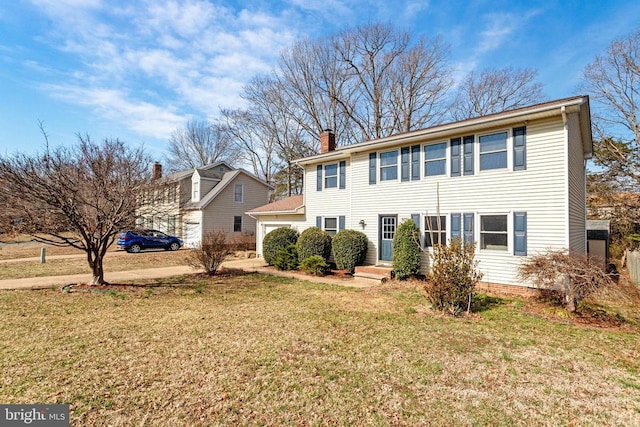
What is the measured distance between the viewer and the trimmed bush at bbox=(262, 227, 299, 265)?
14.8 m

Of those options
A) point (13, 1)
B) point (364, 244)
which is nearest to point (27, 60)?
point (13, 1)

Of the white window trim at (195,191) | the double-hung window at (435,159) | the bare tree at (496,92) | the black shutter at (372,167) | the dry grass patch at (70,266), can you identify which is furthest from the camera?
the bare tree at (496,92)

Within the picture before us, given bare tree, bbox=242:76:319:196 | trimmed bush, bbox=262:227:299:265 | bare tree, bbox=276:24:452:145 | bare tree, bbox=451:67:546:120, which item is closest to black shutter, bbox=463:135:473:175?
trimmed bush, bbox=262:227:299:265

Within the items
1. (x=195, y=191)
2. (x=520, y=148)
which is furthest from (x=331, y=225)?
(x=195, y=191)

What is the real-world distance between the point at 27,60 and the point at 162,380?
10429 millimetres

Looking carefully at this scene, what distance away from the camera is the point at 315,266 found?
12.5 meters

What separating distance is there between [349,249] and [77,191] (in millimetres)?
8787

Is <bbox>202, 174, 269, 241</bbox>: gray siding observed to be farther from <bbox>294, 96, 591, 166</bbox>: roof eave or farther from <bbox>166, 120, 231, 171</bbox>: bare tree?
<bbox>166, 120, 231, 171</bbox>: bare tree

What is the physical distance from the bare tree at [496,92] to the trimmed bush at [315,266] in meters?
19.1

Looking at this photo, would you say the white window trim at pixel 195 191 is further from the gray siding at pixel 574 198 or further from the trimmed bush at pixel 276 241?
the gray siding at pixel 574 198

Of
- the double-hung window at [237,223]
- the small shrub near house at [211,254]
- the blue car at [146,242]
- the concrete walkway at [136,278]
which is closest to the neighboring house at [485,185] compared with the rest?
the concrete walkway at [136,278]

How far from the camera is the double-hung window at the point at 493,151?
974 centimetres

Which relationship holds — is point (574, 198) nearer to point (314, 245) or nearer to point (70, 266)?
point (314, 245)

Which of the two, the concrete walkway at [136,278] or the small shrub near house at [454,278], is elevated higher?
the small shrub near house at [454,278]
